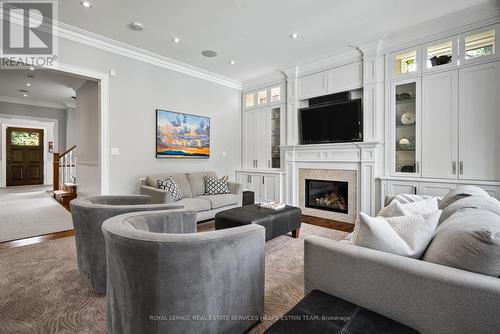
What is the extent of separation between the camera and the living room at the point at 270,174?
111 cm

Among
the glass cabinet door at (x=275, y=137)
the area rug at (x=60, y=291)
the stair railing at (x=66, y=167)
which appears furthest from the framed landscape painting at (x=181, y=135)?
the stair railing at (x=66, y=167)

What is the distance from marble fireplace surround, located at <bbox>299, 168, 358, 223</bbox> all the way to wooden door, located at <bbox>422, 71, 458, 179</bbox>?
→ 3.34 feet

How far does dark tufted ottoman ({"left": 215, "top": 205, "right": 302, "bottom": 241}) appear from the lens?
277 cm

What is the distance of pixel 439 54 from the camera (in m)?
3.47

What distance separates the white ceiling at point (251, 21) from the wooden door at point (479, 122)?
2.85 feet

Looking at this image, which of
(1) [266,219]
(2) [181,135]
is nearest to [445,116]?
(1) [266,219]

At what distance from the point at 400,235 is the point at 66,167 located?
25.2ft

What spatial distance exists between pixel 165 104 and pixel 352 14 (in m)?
3.28

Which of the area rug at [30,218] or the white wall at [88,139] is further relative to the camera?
the white wall at [88,139]

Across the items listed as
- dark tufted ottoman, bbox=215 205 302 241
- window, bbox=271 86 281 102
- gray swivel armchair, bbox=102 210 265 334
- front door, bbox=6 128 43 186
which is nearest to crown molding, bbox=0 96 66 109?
front door, bbox=6 128 43 186

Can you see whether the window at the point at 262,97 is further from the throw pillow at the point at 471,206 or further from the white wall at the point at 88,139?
the throw pillow at the point at 471,206

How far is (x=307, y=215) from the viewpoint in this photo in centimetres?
474

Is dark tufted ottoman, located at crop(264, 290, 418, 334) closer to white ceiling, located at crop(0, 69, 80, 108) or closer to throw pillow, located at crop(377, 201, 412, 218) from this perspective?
throw pillow, located at crop(377, 201, 412, 218)

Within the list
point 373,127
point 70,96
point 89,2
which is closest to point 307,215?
→ point 373,127
